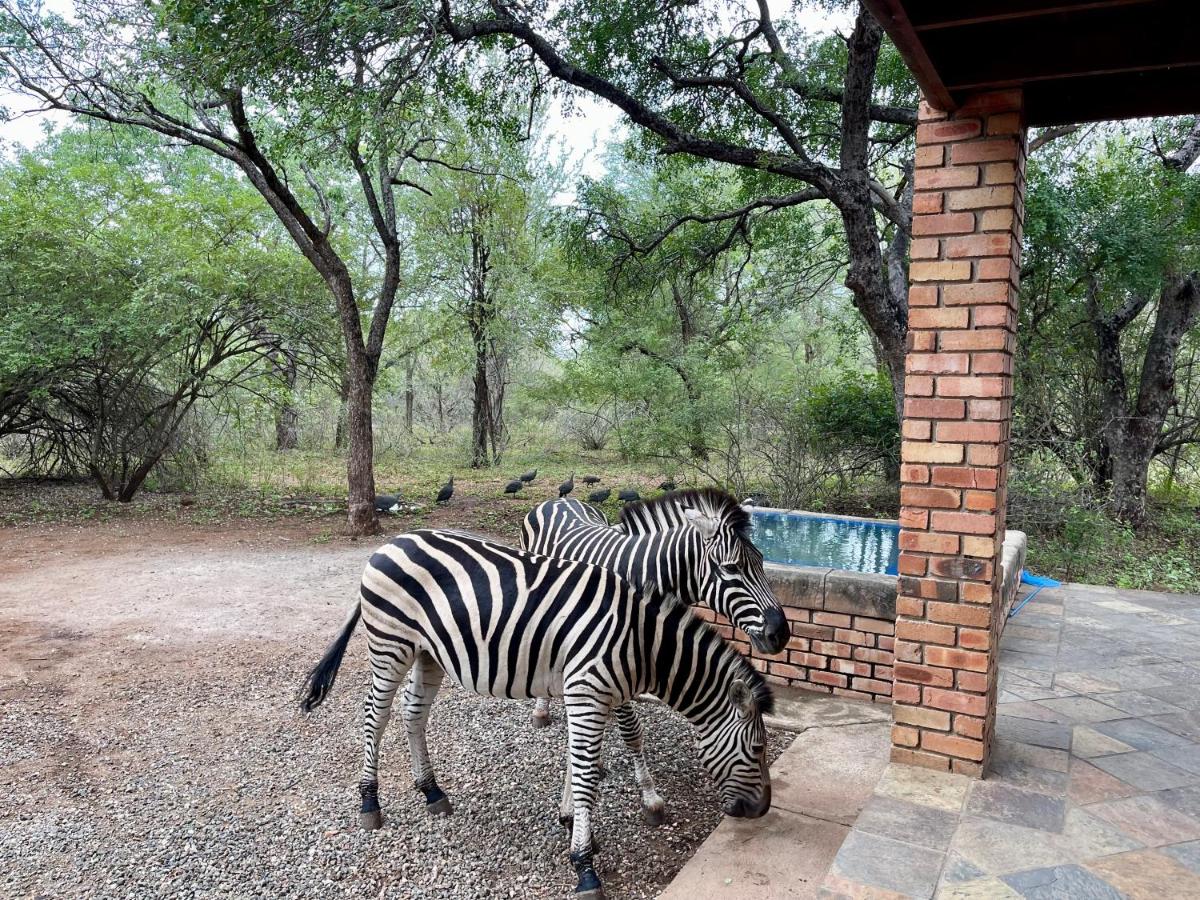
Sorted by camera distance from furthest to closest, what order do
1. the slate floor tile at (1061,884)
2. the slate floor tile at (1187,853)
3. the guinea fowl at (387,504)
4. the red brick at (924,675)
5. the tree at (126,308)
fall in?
the guinea fowl at (387,504) < the tree at (126,308) < the red brick at (924,675) < the slate floor tile at (1187,853) < the slate floor tile at (1061,884)

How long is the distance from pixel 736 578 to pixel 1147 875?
6.05ft

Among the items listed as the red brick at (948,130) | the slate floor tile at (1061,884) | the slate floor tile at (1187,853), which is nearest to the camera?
the slate floor tile at (1061,884)

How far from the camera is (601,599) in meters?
3.03

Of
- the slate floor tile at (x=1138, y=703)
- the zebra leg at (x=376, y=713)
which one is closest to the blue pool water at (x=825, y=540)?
the slate floor tile at (x=1138, y=703)

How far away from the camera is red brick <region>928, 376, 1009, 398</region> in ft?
8.70

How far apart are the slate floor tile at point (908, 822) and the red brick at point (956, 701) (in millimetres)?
393

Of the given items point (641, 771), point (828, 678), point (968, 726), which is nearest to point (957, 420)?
point (968, 726)

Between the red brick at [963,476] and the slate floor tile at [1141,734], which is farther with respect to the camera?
the slate floor tile at [1141,734]

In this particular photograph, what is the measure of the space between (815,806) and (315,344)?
1064 centimetres

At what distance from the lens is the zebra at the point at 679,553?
347 centimetres

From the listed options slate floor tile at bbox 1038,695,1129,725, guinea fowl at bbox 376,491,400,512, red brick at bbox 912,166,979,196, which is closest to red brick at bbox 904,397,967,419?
red brick at bbox 912,166,979,196

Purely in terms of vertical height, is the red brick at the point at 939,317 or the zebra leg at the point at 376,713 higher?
the red brick at the point at 939,317

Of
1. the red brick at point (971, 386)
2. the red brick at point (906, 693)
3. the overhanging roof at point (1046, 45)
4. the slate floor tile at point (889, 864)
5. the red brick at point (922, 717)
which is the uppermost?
the overhanging roof at point (1046, 45)

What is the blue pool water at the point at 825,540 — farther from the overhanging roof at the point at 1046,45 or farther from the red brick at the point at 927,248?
the overhanging roof at the point at 1046,45
